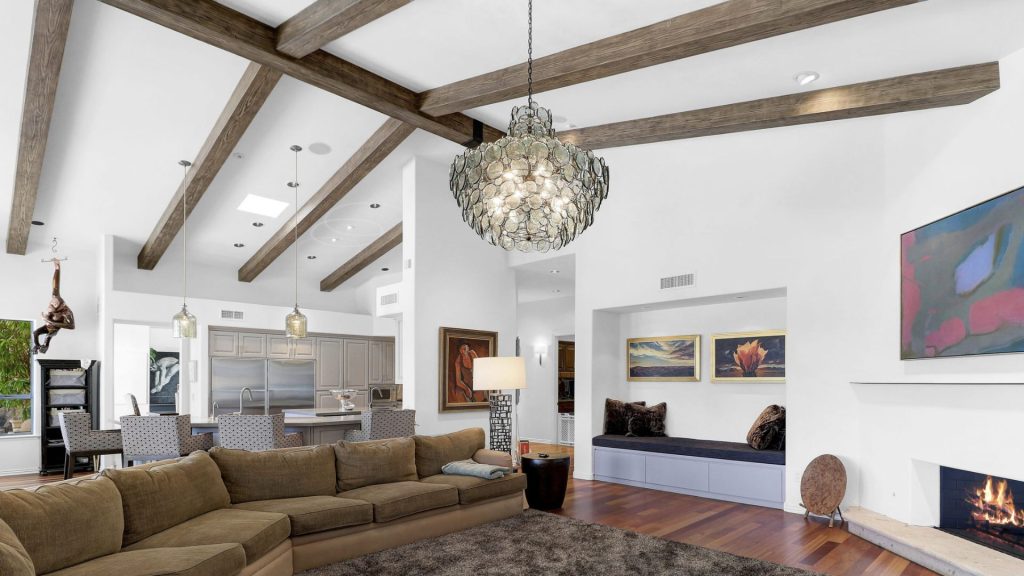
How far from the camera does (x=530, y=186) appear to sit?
125 inches

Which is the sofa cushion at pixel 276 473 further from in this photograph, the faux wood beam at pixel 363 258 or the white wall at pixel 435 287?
the faux wood beam at pixel 363 258

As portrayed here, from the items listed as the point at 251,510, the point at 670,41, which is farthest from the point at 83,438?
the point at 670,41

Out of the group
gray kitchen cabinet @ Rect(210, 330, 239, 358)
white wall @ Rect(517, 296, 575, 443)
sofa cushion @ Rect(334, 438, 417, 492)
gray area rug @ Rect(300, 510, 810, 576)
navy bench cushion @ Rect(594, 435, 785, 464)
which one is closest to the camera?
gray area rug @ Rect(300, 510, 810, 576)

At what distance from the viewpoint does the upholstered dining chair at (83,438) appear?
6625mm

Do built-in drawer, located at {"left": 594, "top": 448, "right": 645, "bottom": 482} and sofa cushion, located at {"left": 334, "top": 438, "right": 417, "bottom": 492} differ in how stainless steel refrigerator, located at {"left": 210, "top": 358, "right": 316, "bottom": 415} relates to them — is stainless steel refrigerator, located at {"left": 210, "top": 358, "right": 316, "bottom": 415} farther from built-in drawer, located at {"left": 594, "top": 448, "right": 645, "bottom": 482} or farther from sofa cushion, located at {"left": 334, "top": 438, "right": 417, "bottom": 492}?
sofa cushion, located at {"left": 334, "top": 438, "right": 417, "bottom": 492}

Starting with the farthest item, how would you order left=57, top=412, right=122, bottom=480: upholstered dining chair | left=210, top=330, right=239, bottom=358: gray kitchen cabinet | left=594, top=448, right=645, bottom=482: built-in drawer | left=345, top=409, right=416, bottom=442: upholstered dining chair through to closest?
1. left=210, top=330, right=239, bottom=358: gray kitchen cabinet
2. left=594, top=448, right=645, bottom=482: built-in drawer
3. left=57, top=412, right=122, bottom=480: upholstered dining chair
4. left=345, top=409, right=416, bottom=442: upholstered dining chair

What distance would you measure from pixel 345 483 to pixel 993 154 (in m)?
5.01

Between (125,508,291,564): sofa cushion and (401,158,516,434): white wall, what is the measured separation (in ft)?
11.6

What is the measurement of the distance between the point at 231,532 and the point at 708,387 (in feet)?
17.2

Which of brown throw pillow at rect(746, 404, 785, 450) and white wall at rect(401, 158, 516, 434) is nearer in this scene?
brown throw pillow at rect(746, 404, 785, 450)

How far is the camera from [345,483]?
471cm

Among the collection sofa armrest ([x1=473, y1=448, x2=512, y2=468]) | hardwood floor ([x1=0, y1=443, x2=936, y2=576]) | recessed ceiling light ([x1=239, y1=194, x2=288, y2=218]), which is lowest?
hardwood floor ([x1=0, y1=443, x2=936, y2=576])

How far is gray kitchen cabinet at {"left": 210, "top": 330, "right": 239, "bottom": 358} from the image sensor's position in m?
9.79

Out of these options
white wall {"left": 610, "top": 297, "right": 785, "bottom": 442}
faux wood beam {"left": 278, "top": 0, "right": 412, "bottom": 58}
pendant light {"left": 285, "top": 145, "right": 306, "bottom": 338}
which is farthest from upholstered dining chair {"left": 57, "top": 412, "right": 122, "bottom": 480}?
white wall {"left": 610, "top": 297, "right": 785, "bottom": 442}
